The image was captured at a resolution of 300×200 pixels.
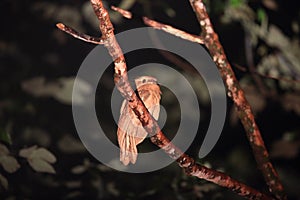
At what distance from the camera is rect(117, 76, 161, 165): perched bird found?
2.41 ft

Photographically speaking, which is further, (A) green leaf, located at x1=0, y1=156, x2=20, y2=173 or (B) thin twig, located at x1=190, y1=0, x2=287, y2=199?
(A) green leaf, located at x1=0, y1=156, x2=20, y2=173

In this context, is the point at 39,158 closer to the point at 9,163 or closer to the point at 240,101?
the point at 9,163

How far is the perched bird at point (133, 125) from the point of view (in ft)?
2.41

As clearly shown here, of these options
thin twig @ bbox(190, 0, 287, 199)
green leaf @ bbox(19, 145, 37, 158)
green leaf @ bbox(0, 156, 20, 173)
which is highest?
green leaf @ bbox(19, 145, 37, 158)

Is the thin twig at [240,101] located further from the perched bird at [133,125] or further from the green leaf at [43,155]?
the green leaf at [43,155]

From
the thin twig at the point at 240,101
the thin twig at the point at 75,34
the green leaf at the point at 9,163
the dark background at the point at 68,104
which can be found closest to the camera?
the thin twig at the point at 75,34

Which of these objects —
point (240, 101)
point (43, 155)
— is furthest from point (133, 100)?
point (43, 155)

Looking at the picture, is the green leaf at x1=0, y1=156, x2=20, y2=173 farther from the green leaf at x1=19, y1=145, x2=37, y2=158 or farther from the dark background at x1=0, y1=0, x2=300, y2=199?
the dark background at x1=0, y1=0, x2=300, y2=199

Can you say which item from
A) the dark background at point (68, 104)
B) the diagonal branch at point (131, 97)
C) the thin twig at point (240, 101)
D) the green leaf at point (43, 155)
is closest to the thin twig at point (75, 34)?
the diagonal branch at point (131, 97)

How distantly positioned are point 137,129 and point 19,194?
28.9 inches

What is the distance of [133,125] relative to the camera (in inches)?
29.0

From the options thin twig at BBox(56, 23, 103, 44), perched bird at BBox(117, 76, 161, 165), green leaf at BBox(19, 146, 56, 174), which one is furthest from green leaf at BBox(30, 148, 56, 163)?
thin twig at BBox(56, 23, 103, 44)

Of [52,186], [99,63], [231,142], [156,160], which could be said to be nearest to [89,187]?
[52,186]

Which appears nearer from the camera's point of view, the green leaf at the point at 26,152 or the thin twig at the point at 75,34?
the thin twig at the point at 75,34
